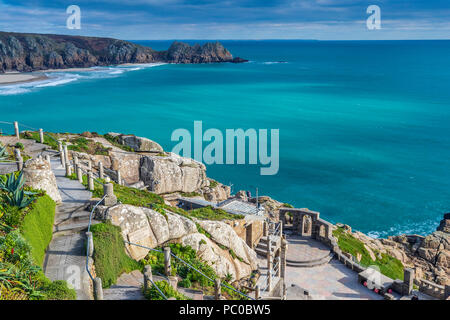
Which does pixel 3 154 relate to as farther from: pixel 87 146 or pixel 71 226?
pixel 87 146

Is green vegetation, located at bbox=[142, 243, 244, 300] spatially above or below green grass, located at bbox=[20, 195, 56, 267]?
below

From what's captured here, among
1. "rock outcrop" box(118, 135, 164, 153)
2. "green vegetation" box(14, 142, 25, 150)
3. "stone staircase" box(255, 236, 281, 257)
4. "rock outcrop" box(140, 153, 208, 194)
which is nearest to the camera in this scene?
"stone staircase" box(255, 236, 281, 257)

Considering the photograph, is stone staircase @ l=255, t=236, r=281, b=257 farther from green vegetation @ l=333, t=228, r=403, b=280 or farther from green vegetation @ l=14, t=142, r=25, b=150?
green vegetation @ l=14, t=142, r=25, b=150

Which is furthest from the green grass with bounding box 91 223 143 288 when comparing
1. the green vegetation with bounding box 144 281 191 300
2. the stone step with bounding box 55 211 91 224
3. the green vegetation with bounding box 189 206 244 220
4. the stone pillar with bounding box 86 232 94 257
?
the green vegetation with bounding box 189 206 244 220

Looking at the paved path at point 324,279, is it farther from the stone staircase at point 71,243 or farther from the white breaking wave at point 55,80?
the white breaking wave at point 55,80

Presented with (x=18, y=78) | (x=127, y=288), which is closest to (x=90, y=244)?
(x=127, y=288)

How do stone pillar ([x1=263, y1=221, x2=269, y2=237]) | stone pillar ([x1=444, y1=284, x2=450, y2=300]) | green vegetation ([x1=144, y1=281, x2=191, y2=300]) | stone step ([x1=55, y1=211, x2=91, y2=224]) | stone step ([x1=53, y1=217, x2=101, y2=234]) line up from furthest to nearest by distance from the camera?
stone pillar ([x1=263, y1=221, x2=269, y2=237]) < stone pillar ([x1=444, y1=284, x2=450, y2=300]) < stone step ([x1=55, y1=211, x2=91, y2=224]) < stone step ([x1=53, y1=217, x2=101, y2=234]) < green vegetation ([x1=144, y1=281, x2=191, y2=300])

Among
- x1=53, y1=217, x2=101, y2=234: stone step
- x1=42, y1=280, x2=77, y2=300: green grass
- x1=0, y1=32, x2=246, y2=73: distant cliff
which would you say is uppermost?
x1=0, y1=32, x2=246, y2=73: distant cliff

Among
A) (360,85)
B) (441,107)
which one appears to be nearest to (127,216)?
(441,107)
